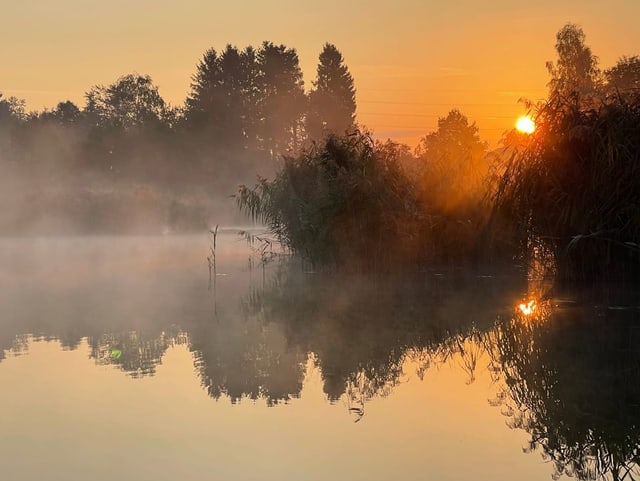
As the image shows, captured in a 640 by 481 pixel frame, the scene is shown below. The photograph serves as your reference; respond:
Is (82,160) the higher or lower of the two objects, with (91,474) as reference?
higher

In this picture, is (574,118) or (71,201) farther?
(71,201)

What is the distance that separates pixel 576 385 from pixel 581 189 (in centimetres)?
428

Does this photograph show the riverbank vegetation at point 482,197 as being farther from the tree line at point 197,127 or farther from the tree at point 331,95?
the tree at point 331,95

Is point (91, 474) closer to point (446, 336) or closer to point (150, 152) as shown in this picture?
point (446, 336)

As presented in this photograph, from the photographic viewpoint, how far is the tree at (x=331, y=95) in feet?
176

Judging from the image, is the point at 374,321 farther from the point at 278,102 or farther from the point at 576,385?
the point at 278,102

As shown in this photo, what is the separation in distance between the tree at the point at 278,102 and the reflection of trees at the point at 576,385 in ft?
153

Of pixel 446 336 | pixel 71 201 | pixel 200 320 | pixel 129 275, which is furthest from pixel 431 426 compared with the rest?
pixel 71 201

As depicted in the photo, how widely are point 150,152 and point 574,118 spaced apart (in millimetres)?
41721

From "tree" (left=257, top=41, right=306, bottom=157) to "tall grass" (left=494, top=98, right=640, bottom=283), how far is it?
145 ft

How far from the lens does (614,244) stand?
29.6ft

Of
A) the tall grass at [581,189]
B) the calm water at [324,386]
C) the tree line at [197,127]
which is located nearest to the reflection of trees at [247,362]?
the calm water at [324,386]

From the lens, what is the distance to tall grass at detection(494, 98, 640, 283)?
8.58 m

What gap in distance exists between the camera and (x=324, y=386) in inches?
216
